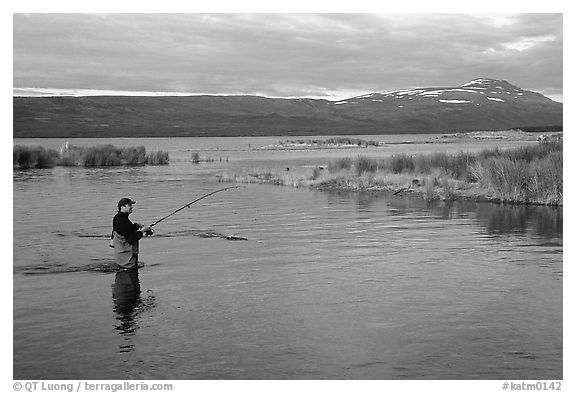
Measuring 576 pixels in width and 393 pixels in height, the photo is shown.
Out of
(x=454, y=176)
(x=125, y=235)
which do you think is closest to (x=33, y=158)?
(x=454, y=176)

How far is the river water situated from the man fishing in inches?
14.8

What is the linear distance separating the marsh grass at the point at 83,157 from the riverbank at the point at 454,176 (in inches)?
764

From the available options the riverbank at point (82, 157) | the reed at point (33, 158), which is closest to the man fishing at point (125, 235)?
the riverbank at point (82, 157)

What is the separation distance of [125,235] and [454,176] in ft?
74.6

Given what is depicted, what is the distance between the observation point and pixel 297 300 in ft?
40.3

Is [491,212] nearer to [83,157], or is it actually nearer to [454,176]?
[454,176]

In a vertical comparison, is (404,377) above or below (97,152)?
below

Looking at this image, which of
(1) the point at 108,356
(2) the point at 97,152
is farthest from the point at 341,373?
(2) the point at 97,152

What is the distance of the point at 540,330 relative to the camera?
34.4 feet

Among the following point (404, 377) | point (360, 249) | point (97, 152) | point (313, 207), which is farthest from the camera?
point (97, 152)

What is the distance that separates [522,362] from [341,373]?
99.0 inches

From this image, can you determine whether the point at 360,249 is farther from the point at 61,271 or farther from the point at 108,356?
the point at 108,356

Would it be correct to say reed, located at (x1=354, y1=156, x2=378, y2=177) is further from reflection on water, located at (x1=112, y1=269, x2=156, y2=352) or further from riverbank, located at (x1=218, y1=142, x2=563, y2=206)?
reflection on water, located at (x1=112, y1=269, x2=156, y2=352)

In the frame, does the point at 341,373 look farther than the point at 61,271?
No
